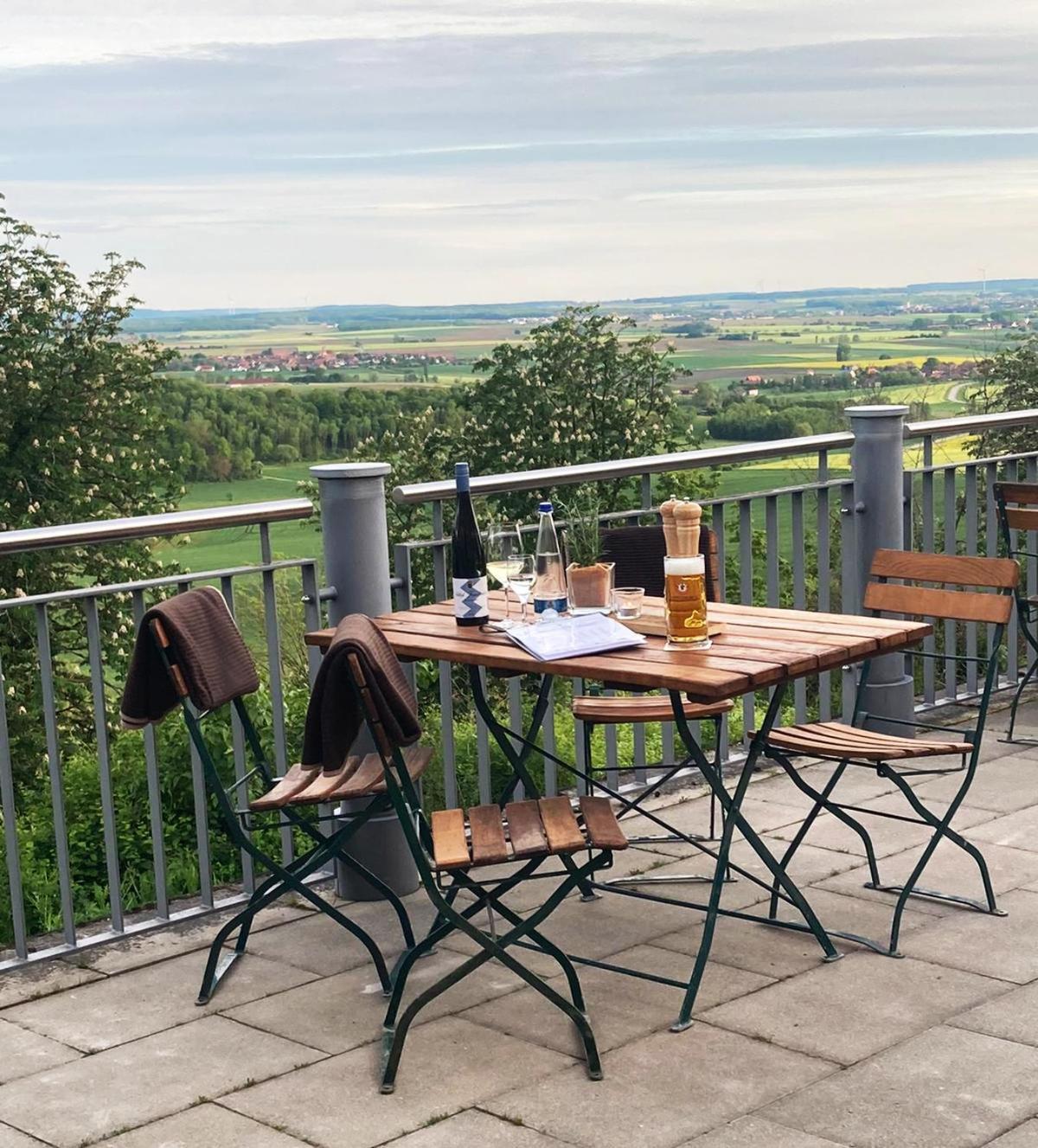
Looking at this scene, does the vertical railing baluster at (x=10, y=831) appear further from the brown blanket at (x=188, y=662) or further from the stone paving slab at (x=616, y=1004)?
the stone paving slab at (x=616, y=1004)

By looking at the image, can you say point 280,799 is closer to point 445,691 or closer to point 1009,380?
point 445,691

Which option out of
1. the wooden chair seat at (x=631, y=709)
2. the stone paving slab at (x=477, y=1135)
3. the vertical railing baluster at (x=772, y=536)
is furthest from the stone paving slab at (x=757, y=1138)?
the vertical railing baluster at (x=772, y=536)

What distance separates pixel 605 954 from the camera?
3.94 meters

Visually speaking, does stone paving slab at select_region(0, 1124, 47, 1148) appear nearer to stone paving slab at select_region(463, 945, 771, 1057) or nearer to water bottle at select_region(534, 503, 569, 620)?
stone paving slab at select_region(463, 945, 771, 1057)

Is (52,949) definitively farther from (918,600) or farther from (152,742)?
(918,600)

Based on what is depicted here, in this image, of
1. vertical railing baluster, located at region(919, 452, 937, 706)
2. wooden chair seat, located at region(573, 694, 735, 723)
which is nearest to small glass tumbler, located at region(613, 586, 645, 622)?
wooden chair seat, located at region(573, 694, 735, 723)

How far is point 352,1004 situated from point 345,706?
88 centimetres

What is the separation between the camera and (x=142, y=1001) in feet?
12.4

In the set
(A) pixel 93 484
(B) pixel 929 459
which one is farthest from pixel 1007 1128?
(A) pixel 93 484

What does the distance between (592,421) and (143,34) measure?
3408 centimetres

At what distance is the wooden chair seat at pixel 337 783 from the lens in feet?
11.8

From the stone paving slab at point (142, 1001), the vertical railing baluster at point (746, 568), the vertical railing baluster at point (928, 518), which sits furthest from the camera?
the vertical railing baluster at point (928, 518)

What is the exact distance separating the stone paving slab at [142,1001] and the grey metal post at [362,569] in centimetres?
52

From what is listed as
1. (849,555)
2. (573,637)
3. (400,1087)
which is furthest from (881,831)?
(400,1087)
